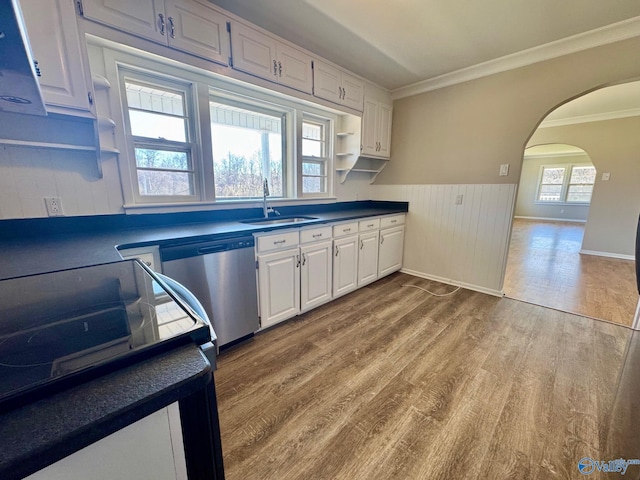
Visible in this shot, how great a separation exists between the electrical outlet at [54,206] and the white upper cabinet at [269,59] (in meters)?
1.50

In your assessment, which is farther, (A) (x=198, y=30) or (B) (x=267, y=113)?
(B) (x=267, y=113)

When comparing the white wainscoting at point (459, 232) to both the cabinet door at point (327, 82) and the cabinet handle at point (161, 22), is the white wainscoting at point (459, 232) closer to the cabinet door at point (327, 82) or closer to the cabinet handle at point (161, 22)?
the cabinet door at point (327, 82)

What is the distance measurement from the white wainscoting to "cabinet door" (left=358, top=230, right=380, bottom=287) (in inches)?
28.5

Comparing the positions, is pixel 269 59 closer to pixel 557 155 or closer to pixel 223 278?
pixel 223 278

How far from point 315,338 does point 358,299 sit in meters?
0.86

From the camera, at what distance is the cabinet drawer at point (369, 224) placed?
9.49 feet

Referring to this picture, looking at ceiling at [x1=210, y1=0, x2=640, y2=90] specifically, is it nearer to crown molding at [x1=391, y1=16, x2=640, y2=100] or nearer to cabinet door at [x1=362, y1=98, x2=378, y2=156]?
crown molding at [x1=391, y1=16, x2=640, y2=100]

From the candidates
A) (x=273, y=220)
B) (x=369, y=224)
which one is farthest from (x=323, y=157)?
(x=273, y=220)

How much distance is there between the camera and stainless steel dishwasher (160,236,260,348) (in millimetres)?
1661

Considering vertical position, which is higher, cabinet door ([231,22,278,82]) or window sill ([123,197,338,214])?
cabinet door ([231,22,278,82])

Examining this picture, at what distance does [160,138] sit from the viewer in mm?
2041

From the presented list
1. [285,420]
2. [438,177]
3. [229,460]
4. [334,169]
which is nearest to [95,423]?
[229,460]

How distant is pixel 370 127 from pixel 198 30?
2069 mm

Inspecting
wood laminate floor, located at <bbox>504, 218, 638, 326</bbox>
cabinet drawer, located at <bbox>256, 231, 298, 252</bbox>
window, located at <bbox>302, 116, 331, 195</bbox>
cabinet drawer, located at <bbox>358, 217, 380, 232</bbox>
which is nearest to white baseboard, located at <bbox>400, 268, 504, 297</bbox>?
wood laminate floor, located at <bbox>504, 218, 638, 326</bbox>
